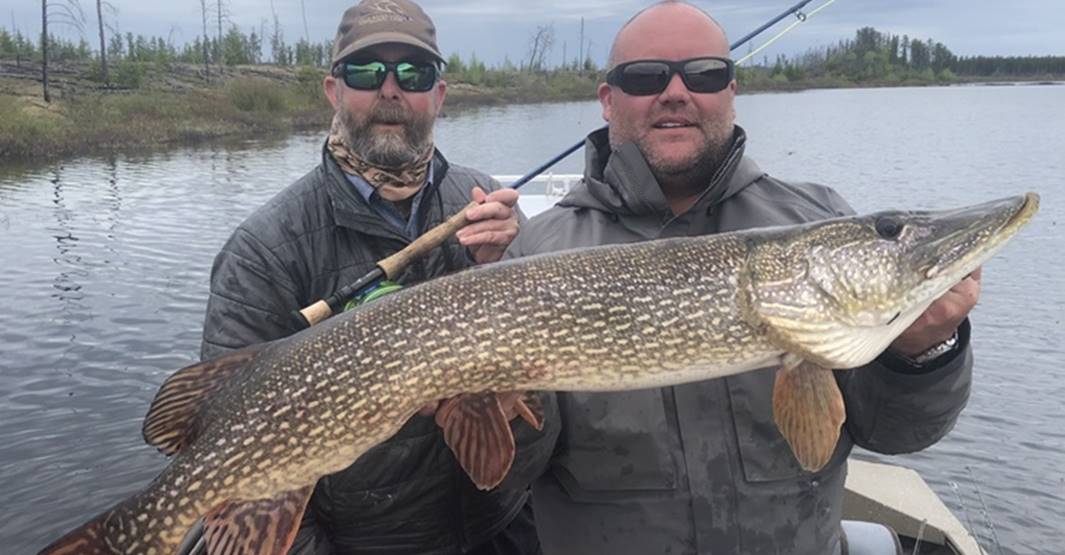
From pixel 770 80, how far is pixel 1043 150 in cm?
6326

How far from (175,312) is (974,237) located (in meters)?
9.54

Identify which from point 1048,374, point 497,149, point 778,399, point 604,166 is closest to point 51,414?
point 604,166

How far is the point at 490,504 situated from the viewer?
9.89 feet

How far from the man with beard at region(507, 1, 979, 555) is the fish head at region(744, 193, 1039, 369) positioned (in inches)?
3.4

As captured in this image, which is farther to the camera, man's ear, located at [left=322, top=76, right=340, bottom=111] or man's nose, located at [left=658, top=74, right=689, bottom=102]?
man's ear, located at [left=322, top=76, right=340, bottom=111]

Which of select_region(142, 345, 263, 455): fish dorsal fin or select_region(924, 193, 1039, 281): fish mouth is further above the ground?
select_region(924, 193, 1039, 281): fish mouth


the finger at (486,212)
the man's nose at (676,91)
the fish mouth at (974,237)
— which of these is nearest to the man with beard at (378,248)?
the finger at (486,212)

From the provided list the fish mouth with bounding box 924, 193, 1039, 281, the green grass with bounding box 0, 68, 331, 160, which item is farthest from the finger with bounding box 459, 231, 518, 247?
the green grass with bounding box 0, 68, 331, 160

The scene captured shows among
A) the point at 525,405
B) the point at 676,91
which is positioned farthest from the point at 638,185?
the point at 525,405

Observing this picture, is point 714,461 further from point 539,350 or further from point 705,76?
point 705,76

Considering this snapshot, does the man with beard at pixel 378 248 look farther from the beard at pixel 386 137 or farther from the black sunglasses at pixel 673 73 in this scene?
the black sunglasses at pixel 673 73

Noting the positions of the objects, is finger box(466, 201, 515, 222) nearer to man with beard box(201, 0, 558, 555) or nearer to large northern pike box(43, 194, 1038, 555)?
man with beard box(201, 0, 558, 555)

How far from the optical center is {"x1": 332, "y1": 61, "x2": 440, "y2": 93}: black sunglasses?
311 cm

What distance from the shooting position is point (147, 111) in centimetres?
3005
